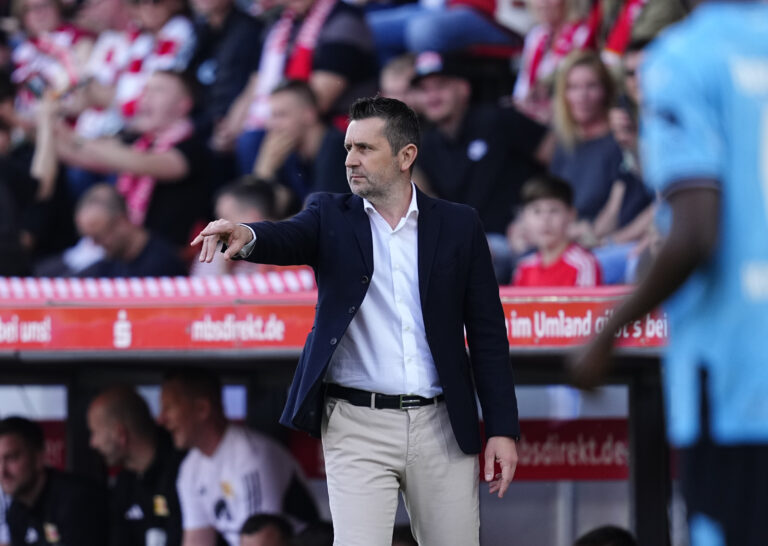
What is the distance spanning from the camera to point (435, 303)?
4074 mm

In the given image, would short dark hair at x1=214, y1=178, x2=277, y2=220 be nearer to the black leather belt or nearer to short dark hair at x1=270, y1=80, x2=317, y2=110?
short dark hair at x1=270, y1=80, x2=317, y2=110

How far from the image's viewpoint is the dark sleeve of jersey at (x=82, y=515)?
735 cm

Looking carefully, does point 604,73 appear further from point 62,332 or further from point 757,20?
point 757,20

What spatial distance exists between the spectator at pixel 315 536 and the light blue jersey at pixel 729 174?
398cm

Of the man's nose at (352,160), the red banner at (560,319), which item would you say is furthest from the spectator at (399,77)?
the man's nose at (352,160)

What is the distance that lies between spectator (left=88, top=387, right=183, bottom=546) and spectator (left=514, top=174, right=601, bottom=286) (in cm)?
223

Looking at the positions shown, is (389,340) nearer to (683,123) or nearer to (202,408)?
(683,123)

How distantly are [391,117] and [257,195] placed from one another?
10.8ft

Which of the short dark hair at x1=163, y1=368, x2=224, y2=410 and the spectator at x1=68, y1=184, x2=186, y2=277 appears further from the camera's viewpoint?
the spectator at x1=68, y1=184, x2=186, y2=277

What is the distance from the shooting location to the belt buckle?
405 centimetres

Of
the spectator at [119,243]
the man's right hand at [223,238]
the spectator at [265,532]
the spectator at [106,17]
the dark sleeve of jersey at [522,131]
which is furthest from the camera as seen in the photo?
the spectator at [106,17]

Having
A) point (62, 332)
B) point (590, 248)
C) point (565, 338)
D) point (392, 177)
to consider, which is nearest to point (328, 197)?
point (392, 177)

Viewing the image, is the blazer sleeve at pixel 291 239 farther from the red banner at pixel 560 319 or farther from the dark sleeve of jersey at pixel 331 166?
the dark sleeve of jersey at pixel 331 166

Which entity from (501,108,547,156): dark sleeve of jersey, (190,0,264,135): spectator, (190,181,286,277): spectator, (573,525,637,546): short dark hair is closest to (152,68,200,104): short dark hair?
(190,0,264,135): spectator
